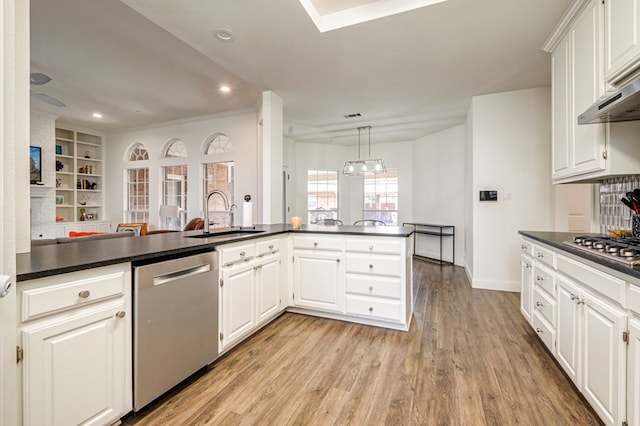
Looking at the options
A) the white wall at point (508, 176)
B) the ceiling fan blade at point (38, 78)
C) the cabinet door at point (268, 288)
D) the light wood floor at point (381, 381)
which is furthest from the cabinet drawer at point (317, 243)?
the ceiling fan blade at point (38, 78)

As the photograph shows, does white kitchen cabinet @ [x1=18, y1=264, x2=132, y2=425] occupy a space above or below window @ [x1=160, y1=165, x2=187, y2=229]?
below

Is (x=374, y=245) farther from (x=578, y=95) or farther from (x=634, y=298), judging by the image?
(x=578, y=95)

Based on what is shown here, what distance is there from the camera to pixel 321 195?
7.44m

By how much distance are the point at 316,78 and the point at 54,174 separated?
234 inches

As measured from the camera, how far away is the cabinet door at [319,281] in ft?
9.48

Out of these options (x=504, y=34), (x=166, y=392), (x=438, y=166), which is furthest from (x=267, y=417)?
(x=438, y=166)

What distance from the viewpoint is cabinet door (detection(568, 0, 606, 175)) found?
6.46ft

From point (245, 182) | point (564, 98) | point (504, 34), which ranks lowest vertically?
point (245, 182)

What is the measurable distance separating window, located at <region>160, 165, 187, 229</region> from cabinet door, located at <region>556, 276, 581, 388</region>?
20.8ft

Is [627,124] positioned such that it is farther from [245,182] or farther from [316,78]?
[245,182]

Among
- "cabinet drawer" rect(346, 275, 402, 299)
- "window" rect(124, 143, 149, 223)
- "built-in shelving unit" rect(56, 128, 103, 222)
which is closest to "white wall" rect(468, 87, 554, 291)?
"cabinet drawer" rect(346, 275, 402, 299)

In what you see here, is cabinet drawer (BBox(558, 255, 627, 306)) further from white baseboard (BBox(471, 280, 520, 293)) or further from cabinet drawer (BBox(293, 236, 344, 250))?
white baseboard (BBox(471, 280, 520, 293))

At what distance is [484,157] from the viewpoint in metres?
4.11

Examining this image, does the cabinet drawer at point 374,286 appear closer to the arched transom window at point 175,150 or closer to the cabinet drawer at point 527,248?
the cabinet drawer at point 527,248
